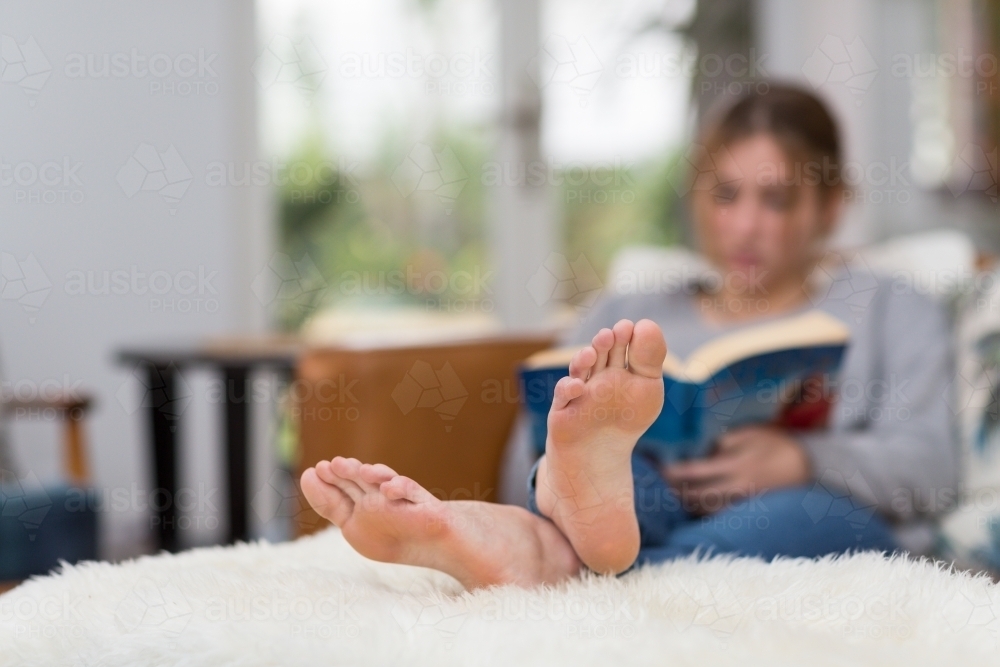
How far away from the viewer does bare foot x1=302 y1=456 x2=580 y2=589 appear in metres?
0.64

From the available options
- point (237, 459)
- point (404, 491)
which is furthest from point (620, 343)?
point (237, 459)

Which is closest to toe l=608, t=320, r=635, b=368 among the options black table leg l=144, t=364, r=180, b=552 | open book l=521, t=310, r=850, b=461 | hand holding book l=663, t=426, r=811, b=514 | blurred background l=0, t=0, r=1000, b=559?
open book l=521, t=310, r=850, b=461

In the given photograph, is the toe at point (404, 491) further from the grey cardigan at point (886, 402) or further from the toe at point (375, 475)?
the grey cardigan at point (886, 402)

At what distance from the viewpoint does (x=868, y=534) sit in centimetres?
86

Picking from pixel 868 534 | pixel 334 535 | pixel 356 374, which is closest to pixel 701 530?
pixel 868 534

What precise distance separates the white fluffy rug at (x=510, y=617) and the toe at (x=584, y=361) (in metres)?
0.14

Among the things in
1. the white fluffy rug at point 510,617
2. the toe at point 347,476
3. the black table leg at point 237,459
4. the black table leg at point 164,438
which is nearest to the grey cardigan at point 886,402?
the white fluffy rug at point 510,617

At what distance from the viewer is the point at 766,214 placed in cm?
123

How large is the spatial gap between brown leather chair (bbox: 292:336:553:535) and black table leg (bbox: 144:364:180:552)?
1035 millimetres

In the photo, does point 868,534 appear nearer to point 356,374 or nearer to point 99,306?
point 356,374

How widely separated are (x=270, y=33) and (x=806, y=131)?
1.70m

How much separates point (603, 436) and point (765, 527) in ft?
0.81

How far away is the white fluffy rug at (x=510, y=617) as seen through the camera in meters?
0.52

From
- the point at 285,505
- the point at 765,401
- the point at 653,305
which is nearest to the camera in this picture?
the point at 765,401
